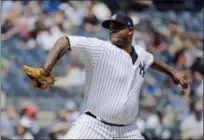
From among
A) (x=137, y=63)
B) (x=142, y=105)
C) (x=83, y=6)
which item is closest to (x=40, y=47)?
(x=83, y=6)

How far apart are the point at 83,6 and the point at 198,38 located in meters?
2.08

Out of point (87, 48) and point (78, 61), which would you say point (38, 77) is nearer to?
point (87, 48)

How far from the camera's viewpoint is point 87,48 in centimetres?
513

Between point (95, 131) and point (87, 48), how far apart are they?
682mm

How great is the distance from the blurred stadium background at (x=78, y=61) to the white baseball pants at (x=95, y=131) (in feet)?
13.3

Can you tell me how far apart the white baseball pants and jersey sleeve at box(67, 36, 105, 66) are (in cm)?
48

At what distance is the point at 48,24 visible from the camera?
9.86 metres

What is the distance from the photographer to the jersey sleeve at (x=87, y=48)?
4996 mm

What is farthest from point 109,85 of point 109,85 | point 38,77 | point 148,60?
point 38,77

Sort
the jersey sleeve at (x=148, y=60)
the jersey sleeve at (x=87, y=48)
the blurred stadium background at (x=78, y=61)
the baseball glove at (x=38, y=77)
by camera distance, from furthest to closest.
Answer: the blurred stadium background at (x=78, y=61) → the jersey sleeve at (x=148, y=60) → the jersey sleeve at (x=87, y=48) → the baseball glove at (x=38, y=77)

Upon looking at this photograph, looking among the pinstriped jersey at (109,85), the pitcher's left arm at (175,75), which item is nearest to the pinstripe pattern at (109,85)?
the pinstriped jersey at (109,85)

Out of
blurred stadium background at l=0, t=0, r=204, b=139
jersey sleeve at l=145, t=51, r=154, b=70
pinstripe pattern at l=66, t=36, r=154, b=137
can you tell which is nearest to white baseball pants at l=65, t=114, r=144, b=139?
pinstripe pattern at l=66, t=36, r=154, b=137

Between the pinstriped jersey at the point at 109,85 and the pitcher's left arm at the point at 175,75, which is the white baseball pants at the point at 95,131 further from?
the pitcher's left arm at the point at 175,75

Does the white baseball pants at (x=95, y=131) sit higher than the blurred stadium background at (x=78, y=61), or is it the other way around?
the white baseball pants at (x=95, y=131)
